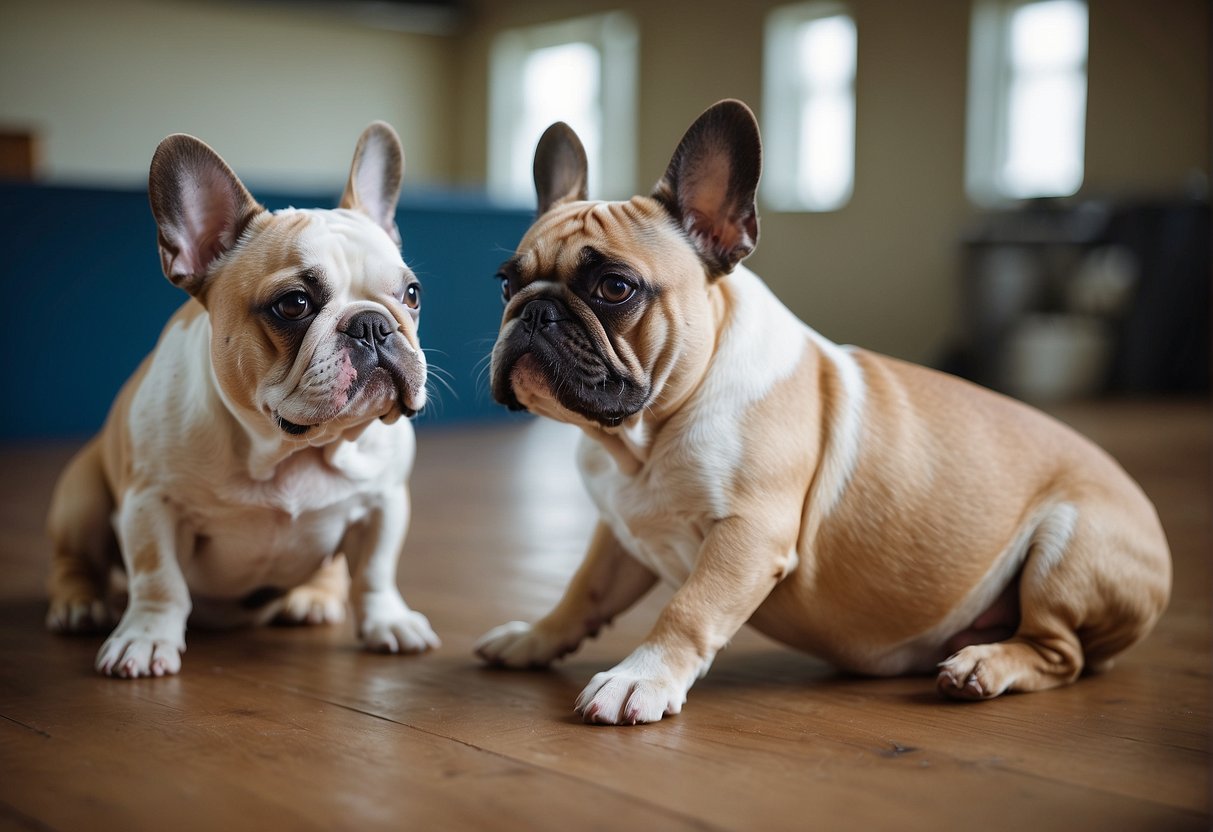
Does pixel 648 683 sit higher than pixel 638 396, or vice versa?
pixel 638 396

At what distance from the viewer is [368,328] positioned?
1.78m

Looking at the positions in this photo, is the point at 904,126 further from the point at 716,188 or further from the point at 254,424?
the point at 254,424

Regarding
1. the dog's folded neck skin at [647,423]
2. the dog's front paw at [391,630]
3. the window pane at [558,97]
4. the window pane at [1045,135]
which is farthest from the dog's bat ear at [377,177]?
the window pane at [558,97]

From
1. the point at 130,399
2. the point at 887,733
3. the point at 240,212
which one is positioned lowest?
the point at 887,733

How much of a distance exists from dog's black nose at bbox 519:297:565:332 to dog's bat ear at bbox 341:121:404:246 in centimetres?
42

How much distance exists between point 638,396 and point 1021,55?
30.4 feet

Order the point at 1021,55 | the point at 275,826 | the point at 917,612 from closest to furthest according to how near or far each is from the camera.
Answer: the point at 275,826, the point at 917,612, the point at 1021,55

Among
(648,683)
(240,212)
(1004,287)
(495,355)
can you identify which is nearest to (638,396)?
(495,355)

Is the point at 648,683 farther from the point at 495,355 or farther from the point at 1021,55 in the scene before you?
the point at 1021,55

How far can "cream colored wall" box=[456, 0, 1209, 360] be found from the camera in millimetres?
9188

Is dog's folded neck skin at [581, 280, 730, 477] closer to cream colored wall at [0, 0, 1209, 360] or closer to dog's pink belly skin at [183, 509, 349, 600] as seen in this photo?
dog's pink belly skin at [183, 509, 349, 600]

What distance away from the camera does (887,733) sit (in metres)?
1.64

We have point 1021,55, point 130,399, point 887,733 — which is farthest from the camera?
point 1021,55

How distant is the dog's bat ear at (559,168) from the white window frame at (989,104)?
8668 mm
